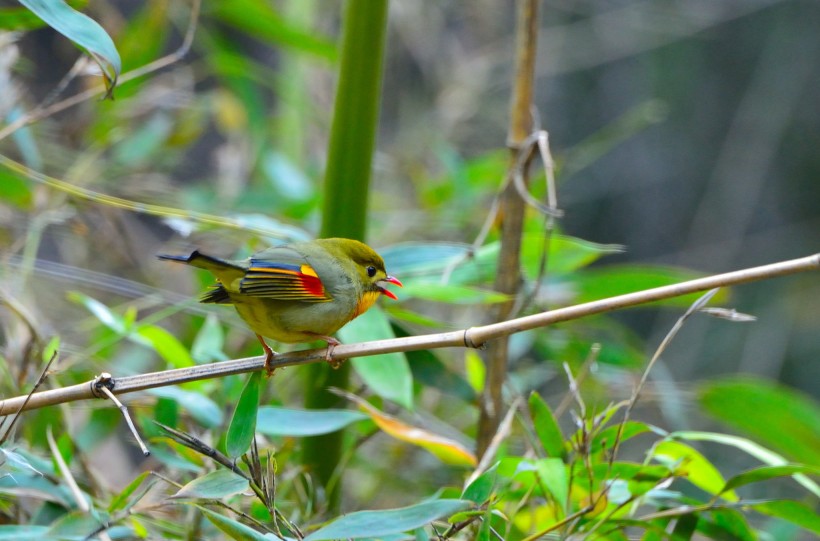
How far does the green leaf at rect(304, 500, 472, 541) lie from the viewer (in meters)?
1.33

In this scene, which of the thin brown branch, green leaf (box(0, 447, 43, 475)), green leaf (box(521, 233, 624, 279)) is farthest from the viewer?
green leaf (box(521, 233, 624, 279))

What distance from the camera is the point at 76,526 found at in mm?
1426

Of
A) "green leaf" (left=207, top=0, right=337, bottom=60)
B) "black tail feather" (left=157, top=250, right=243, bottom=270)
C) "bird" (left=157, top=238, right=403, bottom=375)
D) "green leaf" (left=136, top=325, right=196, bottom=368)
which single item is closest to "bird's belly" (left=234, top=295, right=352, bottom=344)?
"bird" (left=157, top=238, right=403, bottom=375)

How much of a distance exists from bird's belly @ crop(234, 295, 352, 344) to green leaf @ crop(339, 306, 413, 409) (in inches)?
8.0

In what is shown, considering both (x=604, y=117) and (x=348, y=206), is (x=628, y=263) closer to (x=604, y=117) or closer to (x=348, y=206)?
A: (x=604, y=117)

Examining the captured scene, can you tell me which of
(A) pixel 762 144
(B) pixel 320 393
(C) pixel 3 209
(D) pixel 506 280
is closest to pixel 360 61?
(D) pixel 506 280

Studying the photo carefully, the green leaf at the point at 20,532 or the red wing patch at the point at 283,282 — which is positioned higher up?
the red wing patch at the point at 283,282

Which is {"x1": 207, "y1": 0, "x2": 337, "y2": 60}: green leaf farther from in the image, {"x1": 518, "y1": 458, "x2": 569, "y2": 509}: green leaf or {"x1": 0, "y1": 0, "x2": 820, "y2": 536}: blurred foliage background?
{"x1": 518, "y1": 458, "x2": 569, "y2": 509}: green leaf

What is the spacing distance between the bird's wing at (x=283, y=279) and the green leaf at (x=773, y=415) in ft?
4.28

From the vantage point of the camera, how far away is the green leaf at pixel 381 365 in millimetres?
2000

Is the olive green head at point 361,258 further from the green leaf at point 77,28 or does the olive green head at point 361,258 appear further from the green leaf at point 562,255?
the green leaf at point 77,28

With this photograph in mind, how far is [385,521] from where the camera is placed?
1360 millimetres

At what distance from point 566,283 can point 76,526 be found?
1765 millimetres

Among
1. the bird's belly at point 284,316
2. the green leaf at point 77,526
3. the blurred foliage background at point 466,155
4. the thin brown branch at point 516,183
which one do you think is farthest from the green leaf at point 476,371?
the green leaf at point 77,526
